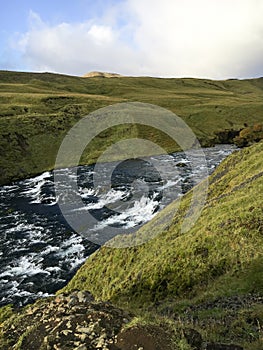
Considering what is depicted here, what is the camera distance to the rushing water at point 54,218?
30.0 metres

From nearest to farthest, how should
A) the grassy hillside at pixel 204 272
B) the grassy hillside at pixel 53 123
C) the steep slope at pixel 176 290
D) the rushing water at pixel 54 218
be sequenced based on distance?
the steep slope at pixel 176 290 < the grassy hillside at pixel 204 272 < the rushing water at pixel 54 218 < the grassy hillside at pixel 53 123

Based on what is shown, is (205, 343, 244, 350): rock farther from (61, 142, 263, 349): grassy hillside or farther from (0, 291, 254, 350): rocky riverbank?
(61, 142, 263, 349): grassy hillside

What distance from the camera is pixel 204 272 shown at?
15.9m

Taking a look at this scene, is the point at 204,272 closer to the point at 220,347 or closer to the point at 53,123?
the point at 220,347

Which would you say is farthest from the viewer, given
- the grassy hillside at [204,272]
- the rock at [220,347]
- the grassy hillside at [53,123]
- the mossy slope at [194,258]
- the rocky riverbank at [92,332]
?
the grassy hillside at [53,123]

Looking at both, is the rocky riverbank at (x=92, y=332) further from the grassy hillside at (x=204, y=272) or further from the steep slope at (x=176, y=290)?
the grassy hillside at (x=204, y=272)

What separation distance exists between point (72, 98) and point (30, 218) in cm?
9418

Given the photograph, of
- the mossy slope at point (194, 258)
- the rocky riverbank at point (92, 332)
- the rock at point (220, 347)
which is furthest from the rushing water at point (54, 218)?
the rock at point (220, 347)

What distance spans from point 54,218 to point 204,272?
109 ft

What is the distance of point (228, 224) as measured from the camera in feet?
57.8

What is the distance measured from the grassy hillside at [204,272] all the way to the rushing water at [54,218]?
8.14 metres

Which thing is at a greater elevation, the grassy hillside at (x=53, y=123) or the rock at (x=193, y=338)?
the grassy hillside at (x=53, y=123)

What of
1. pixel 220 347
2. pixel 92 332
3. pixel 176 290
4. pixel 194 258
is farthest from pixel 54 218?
pixel 220 347

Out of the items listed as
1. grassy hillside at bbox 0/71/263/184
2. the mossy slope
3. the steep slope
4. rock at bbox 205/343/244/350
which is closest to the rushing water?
the steep slope
